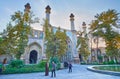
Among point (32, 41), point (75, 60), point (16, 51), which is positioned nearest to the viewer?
point (16, 51)

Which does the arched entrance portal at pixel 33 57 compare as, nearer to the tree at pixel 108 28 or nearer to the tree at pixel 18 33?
the tree at pixel 18 33

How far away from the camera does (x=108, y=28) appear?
30.6 metres

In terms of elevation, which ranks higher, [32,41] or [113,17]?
[113,17]

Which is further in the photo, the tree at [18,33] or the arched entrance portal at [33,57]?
the arched entrance portal at [33,57]

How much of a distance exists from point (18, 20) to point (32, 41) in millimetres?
14978

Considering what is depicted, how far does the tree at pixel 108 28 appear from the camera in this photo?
29.9m

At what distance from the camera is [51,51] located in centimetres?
2773

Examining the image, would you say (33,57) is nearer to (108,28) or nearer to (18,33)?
(18,33)

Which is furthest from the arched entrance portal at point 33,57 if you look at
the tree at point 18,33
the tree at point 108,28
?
the tree at point 108,28

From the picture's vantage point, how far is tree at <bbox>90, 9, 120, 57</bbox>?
2991 cm

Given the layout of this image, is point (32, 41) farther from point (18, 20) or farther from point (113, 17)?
point (113, 17)

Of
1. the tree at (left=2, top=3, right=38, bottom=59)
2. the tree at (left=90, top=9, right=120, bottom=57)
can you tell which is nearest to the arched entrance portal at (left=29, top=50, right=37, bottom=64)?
the tree at (left=2, top=3, right=38, bottom=59)

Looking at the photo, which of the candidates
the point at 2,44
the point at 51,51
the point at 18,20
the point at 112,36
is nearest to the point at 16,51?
the point at 2,44

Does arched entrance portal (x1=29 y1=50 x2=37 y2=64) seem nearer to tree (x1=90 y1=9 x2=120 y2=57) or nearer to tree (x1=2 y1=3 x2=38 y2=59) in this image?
tree (x1=2 y1=3 x2=38 y2=59)
